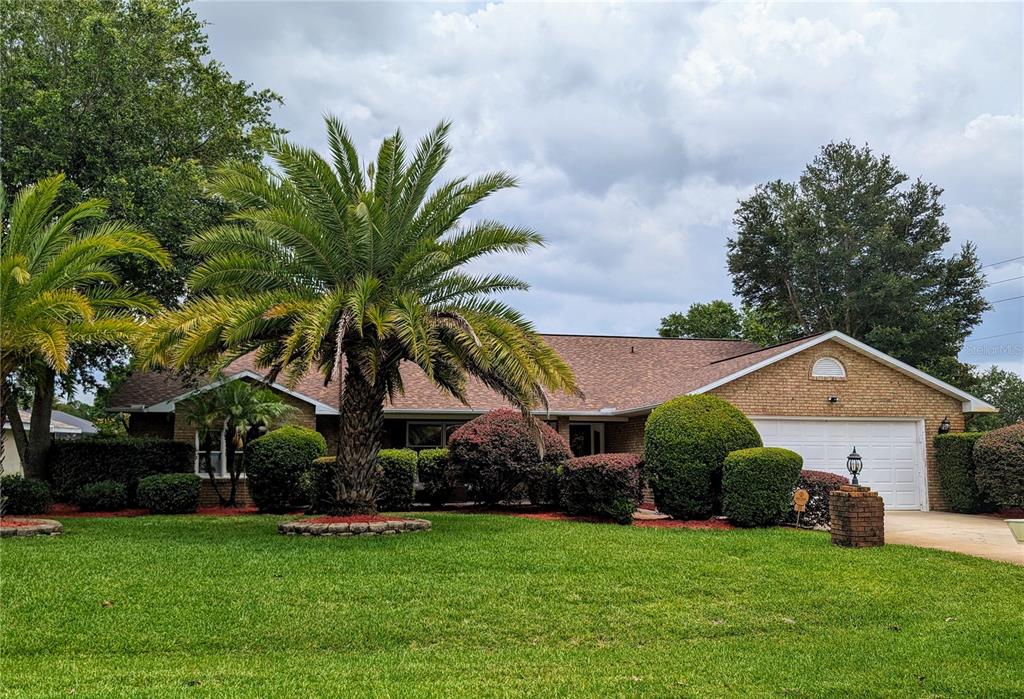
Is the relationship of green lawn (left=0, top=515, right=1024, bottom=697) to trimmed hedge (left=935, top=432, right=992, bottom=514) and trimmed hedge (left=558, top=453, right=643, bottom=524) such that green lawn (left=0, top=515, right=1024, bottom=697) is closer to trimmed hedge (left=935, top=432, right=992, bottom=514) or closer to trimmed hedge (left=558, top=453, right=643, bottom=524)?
trimmed hedge (left=558, top=453, right=643, bottom=524)

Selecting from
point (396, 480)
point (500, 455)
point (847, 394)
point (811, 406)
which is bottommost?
point (396, 480)

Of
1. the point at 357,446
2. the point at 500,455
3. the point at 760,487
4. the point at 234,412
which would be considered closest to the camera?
the point at 357,446

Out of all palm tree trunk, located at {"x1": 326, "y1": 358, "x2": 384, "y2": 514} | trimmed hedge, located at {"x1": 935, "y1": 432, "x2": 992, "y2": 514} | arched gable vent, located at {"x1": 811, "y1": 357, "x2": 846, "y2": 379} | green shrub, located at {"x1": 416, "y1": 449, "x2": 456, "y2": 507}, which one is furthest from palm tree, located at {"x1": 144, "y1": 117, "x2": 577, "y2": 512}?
trimmed hedge, located at {"x1": 935, "y1": 432, "x2": 992, "y2": 514}

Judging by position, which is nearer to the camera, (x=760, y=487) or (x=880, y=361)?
(x=760, y=487)

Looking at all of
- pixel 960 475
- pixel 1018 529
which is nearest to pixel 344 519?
pixel 1018 529

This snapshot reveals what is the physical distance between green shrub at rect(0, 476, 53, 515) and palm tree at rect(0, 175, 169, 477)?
117 inches

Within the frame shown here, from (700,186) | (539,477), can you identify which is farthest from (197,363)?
(700,186)

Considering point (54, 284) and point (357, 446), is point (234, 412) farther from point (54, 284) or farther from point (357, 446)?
point (357, 446)

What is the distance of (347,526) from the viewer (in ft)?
39.7

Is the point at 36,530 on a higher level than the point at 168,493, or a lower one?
lower

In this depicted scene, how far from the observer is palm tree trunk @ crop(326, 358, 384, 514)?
12.8 metres

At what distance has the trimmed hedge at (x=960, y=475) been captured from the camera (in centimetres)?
1814

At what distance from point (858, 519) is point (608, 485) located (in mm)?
4322

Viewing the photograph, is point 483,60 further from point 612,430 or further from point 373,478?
point 612,430
